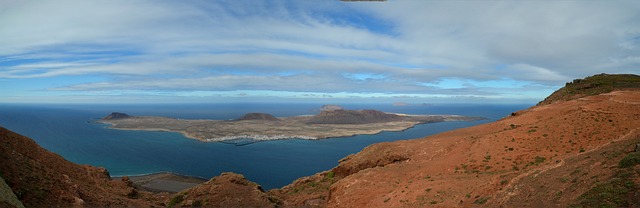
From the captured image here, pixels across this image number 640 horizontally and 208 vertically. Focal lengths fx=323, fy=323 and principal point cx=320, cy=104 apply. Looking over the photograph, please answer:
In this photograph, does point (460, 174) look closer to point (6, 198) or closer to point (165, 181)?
point (6, 198)

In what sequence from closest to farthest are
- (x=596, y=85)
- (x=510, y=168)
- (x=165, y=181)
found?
(x=510, y=168) < (x=596, y=85) < (x=165, y=181)

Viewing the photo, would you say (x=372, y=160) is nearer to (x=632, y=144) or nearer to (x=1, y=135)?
(x=632, y=144)

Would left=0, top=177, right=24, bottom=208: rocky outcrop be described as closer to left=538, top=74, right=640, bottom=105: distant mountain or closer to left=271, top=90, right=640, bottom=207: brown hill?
left=271, top=90, right=640, bottom=207: brown hill

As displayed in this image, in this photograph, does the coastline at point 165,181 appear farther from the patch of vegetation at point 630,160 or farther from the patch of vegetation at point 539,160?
the patch of vegetation at point 630,160

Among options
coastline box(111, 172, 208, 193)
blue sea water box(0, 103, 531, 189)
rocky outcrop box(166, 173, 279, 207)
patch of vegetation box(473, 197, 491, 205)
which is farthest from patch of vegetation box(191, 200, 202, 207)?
blue sea water box(0, 103, 531, 189)

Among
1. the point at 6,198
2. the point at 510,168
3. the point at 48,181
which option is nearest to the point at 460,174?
the point at 510,168

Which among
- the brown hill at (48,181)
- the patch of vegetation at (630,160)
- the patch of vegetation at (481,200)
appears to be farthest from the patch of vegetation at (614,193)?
the brown hill at (48,181)
